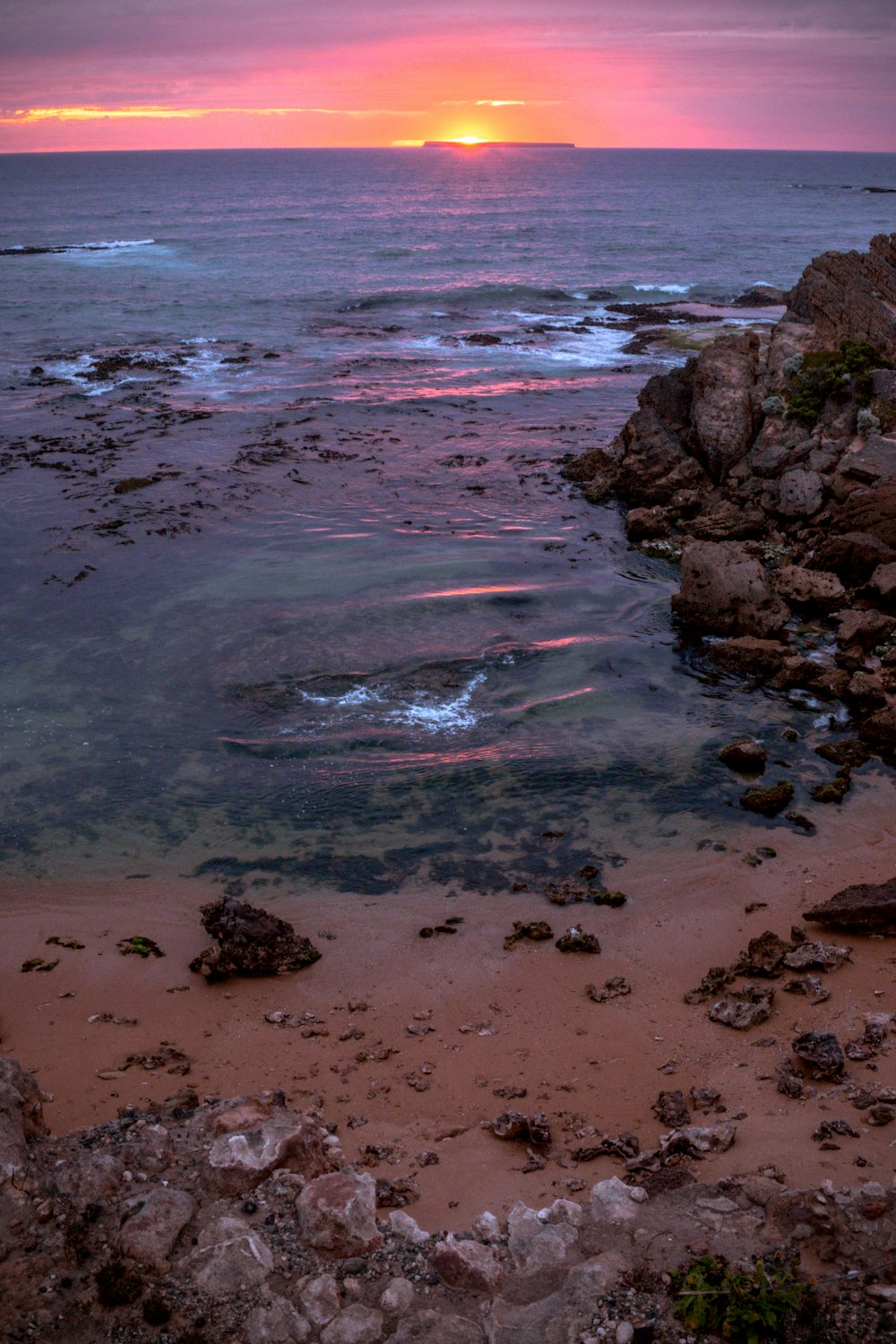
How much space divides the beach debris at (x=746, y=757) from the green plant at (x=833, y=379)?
37.3 feet

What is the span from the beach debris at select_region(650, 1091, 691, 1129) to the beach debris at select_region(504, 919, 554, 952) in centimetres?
239

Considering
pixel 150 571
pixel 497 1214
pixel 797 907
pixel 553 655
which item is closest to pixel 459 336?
pixel 150 571

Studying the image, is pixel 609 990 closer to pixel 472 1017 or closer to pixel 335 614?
pixel 472 1017

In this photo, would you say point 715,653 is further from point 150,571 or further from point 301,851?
point 150,571

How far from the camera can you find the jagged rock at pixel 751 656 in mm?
15031

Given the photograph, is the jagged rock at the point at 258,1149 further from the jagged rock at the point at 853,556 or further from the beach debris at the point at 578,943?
the jagged rock at the point at 853,556

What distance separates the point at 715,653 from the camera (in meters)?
15.5

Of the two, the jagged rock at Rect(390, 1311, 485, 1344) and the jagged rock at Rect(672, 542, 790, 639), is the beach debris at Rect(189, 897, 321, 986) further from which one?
the jagged rock at Rect(672, 542, 790, 639)

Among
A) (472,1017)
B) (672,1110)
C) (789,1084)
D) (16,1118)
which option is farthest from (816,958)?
(16,1118)

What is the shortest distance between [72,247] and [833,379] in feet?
227

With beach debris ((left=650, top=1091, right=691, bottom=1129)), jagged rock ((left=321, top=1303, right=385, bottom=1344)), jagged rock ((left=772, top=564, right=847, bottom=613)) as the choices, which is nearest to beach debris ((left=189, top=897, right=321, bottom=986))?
beach debris ((left=650, top=1091, right=691, bottom=1129))

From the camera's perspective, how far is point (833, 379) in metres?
21.0

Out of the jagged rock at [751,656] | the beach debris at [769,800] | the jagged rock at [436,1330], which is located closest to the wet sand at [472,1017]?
the beach debris at [769,800]

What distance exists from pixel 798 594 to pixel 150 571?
12.4 meters
